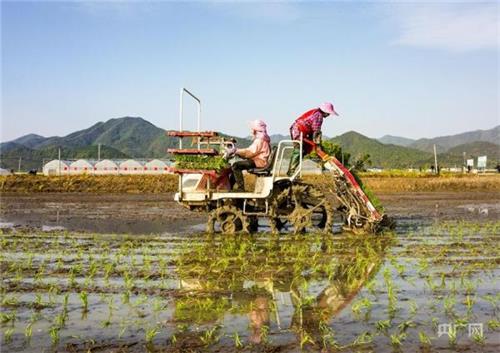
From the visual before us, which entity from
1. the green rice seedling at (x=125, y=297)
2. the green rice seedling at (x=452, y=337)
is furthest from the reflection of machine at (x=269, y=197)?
the green rice seedling at (x=452, y=337)

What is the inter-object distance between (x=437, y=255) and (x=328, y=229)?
324cm

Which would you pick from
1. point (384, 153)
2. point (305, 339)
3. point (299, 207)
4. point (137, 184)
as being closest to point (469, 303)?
point (305, 339)

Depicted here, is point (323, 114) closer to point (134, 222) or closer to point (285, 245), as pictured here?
point (285, 245)

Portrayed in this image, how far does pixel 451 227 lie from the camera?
532 inches

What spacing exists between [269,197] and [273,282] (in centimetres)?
498

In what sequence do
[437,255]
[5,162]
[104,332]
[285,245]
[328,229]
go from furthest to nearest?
[5,162] < [328,229] < [285,245] < [437,255] < [104,332]

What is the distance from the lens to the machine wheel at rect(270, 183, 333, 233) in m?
12.1

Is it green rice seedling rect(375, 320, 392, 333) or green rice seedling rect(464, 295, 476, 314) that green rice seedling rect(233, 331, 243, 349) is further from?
green rice seedling rect(464, 295, 476, 314)

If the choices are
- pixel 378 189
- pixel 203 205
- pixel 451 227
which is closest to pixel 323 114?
pixel 203 205

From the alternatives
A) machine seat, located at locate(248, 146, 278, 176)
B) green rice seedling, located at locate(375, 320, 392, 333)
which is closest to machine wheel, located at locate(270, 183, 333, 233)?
machine seat, located at locate(248, 146, 278, 176)

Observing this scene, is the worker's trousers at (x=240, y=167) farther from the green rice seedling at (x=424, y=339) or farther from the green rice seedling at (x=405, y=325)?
the green rice seedling at (x=424, y=339)

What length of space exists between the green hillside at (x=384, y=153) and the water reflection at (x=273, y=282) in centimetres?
8090

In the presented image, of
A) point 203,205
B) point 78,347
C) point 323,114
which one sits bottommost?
point 78,347

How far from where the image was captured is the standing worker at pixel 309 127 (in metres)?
12.3
